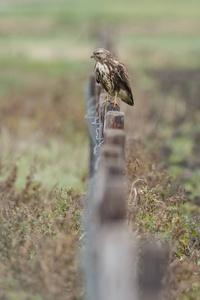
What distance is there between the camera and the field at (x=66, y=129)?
14.7ft

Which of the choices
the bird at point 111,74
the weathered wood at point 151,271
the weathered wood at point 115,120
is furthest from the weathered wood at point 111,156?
the bird at point 111,74

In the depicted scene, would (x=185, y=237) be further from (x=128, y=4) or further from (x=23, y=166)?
(x=128, y=4)

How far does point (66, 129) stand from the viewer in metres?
14.4

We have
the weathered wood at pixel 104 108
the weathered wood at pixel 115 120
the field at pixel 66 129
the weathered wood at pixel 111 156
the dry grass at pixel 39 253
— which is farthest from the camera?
the weathered wood at pixel 104 108

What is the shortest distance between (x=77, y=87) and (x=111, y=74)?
12294 millimetres

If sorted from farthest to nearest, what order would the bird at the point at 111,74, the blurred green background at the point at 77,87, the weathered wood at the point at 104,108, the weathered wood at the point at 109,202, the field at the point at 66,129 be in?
1. the blurred green background at the point at 77,87
2. the bird at the point at 111,74
3. the weathered wood at the point at 104,108
4. the field at the point at 66,129
5. the weathered wood at the point at 109,202

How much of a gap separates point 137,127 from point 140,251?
7624 millimetres

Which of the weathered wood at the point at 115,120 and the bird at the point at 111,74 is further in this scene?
the bird at the point at 111,74

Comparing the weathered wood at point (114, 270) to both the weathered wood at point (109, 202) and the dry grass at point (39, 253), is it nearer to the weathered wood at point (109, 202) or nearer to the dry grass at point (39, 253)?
the weathered wood at point (109, 202)

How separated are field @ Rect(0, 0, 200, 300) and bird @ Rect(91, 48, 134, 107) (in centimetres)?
77

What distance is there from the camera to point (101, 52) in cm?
658

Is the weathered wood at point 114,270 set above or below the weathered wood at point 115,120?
below

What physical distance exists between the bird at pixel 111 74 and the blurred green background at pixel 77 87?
1101 millimetres

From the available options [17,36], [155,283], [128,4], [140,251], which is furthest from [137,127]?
[128,4]
